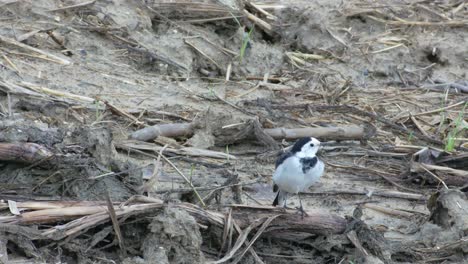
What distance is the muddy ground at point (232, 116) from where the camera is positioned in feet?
23.0

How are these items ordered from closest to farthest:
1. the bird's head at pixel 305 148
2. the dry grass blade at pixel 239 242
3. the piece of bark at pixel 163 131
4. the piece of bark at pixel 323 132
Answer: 1. the dry grass blade at pixel 239 242
2. the bird's head at pixel 305 148
3. the piece of bark at pixel 163 131
4. the piece of bark at pixel 323 132

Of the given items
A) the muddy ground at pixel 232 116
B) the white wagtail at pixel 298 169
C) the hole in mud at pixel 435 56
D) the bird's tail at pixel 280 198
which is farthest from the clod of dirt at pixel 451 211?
the hole in mud at pixel 435 56

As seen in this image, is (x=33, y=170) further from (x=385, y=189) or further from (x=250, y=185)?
(x=385, y=189)

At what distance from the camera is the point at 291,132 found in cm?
916

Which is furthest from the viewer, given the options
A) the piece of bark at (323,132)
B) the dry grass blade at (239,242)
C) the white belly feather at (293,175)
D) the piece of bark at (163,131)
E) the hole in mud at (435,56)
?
the hole in mud at (435,56)

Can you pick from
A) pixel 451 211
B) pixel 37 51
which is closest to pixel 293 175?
pixel 451 211

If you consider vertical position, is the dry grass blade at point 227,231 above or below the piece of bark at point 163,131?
above

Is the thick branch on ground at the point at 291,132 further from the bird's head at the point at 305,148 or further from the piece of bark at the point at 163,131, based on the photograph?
the bird's head at the point at 305,148

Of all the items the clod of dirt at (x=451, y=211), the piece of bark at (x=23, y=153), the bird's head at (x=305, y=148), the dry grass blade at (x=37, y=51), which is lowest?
the dry grass blade at (x=37, y=51)

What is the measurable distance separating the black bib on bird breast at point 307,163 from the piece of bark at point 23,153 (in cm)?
177

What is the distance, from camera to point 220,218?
6.85 m

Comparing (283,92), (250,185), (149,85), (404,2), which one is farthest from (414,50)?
(250,185)

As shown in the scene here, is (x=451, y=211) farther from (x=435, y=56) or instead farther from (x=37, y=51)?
(x=435, y=56)

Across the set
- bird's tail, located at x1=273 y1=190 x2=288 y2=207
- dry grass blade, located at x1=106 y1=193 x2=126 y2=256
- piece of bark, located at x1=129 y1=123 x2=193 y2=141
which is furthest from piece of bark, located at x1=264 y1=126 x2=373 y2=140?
dry grass blade, located at x1=106 y1=193 x2=126 y2=256
